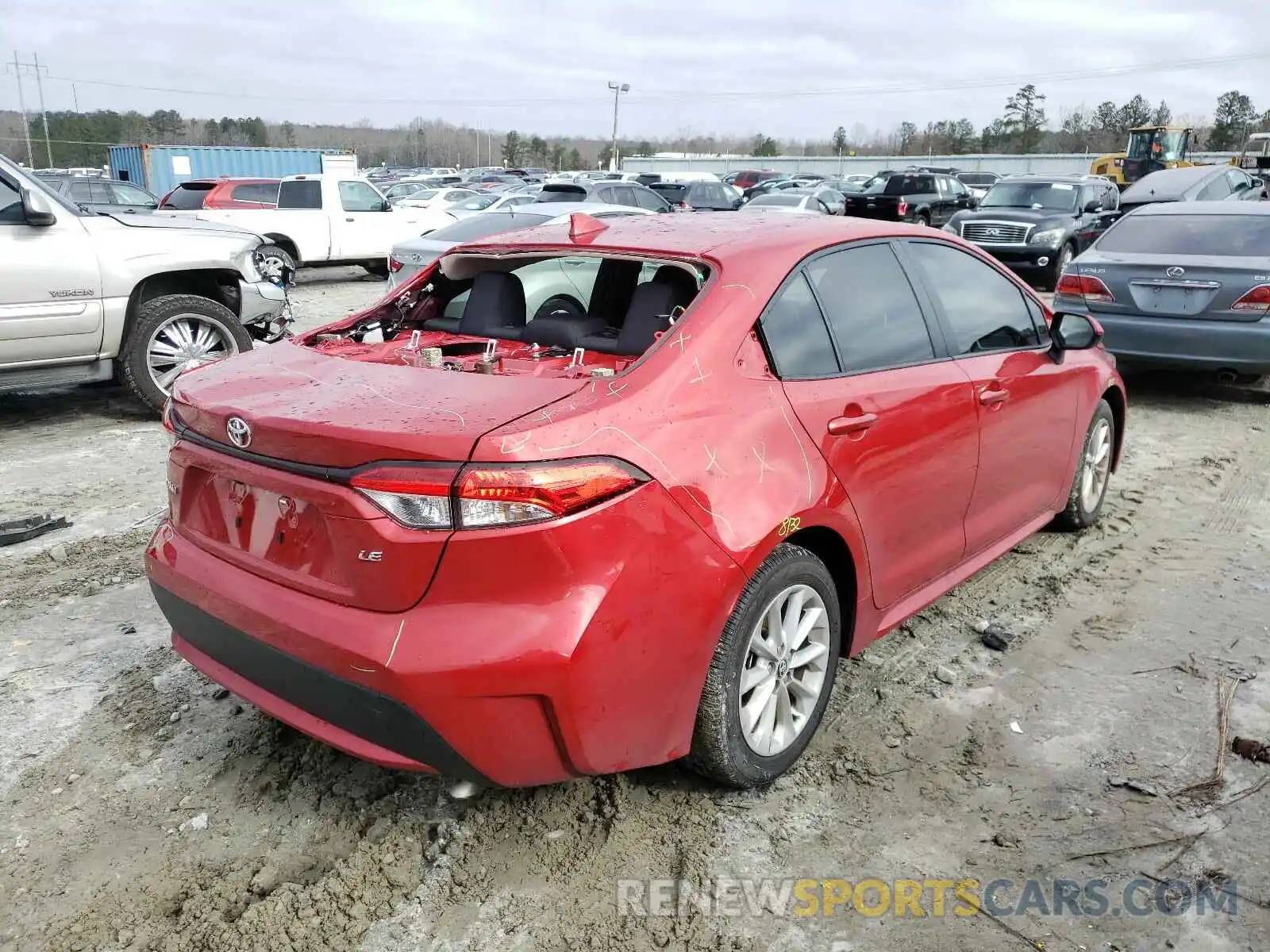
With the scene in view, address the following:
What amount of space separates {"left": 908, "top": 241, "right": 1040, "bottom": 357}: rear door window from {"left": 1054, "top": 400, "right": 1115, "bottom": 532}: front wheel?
2.92 feet

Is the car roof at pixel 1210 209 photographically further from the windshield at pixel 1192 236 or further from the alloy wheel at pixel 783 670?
the alloy wheel at pixel 783 670

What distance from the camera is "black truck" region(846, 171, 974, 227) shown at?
86.3 feet

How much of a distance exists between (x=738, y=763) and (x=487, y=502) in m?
1.11

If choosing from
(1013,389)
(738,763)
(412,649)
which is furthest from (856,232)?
(412,649)

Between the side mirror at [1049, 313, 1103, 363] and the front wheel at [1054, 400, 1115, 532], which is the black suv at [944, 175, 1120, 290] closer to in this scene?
the front wheel at [1054, 400, 1115, 532]

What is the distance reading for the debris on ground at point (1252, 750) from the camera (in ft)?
10.3

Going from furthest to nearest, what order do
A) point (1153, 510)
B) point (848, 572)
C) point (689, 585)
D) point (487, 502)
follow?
point (1153, 510)
point (848, 572)
point (689, 585)
point (487, 502)

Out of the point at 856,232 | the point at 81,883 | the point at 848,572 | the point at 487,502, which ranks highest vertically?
the point at 856,232

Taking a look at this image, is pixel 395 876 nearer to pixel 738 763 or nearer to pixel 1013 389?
pixel 738 763

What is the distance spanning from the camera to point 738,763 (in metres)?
2.79

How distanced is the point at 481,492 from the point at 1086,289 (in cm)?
736

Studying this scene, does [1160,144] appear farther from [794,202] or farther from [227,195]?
[227,195]

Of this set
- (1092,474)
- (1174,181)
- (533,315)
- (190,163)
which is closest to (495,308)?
(533,315)

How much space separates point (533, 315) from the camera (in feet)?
12.9
